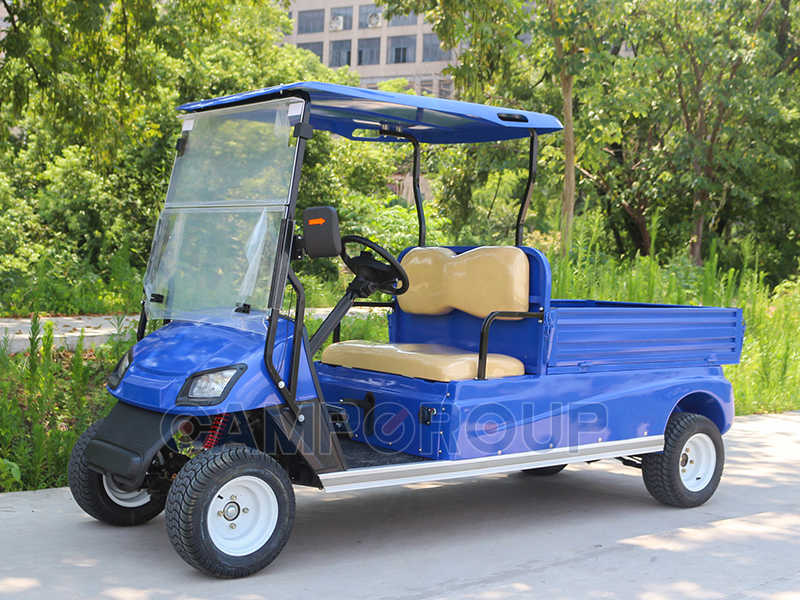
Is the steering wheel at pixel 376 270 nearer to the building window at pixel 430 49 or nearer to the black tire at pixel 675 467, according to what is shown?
the black tire at pixel 675 467

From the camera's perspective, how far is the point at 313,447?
4.13 m

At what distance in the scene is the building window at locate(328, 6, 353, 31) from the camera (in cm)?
6944

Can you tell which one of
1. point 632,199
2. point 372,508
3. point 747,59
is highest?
point 747,59

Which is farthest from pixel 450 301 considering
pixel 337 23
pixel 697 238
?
pixel 337 23

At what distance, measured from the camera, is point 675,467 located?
5359mm

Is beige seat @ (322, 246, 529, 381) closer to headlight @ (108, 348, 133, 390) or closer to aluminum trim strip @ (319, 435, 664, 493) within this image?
aluminum trim strip @ (319, 435, 664, 493)

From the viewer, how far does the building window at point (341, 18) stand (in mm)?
69438

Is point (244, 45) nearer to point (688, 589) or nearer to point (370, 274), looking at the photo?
point (370, 274)

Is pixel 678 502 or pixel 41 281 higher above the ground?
pixel 41 281

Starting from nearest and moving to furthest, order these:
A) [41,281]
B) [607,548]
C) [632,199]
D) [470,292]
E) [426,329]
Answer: [607,548]
[470,292]
[426,329]
[41,281]
[632,199]

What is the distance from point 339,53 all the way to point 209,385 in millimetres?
68865

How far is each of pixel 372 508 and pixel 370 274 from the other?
1442 mm

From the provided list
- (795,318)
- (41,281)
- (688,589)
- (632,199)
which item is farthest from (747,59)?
(688,589)

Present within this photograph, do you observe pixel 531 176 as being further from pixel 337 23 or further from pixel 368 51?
pixel 337 23
